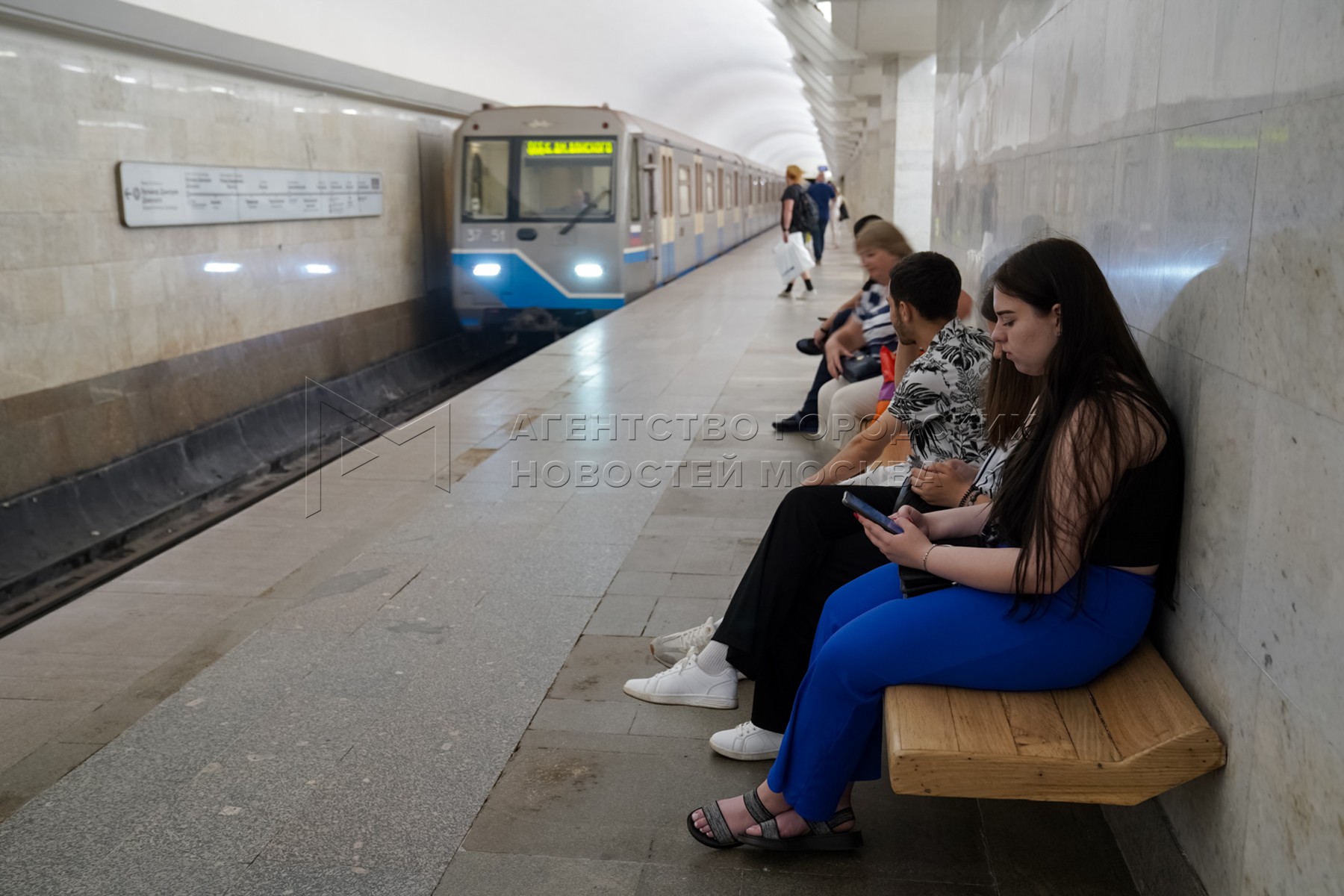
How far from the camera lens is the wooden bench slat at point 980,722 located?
2168 millimetres

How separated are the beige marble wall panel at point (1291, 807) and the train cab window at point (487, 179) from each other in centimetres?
1305

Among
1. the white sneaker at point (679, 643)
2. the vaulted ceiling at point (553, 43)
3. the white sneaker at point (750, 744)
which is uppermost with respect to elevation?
the vaulted ceiling at point (553, 43)

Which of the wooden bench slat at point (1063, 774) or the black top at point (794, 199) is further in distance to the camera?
the black top at point (794, 199)

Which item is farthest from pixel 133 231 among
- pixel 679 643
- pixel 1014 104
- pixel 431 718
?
pixel 679 643

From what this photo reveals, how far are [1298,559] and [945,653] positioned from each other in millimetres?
748

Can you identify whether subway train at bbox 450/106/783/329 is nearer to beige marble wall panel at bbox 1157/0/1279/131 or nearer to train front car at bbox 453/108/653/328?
train front car at bbox 453/108/653/328

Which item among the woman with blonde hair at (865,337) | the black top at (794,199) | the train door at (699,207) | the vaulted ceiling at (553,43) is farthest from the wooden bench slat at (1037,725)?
the train door at (699,207)

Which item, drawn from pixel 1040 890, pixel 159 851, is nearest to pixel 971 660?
pixel 1040 890

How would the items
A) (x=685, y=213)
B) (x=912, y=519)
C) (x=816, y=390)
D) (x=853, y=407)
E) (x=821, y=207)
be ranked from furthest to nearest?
(x=821, y=207)
(x=685, y=213)
(x=816, y=390)
(x=853, y=407)
(x=912, y=519)

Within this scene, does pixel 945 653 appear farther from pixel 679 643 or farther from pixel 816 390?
pixel 816 390

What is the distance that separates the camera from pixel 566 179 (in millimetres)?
14055

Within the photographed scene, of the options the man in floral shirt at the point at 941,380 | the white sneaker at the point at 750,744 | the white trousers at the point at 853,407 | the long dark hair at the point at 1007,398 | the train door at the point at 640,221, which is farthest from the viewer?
the train door at the point at 640,221

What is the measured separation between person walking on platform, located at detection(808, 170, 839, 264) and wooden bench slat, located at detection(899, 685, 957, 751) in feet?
63.3

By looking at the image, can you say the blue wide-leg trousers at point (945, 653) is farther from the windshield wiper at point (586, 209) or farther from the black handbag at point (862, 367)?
the windshield wiper at point (586, 209)
